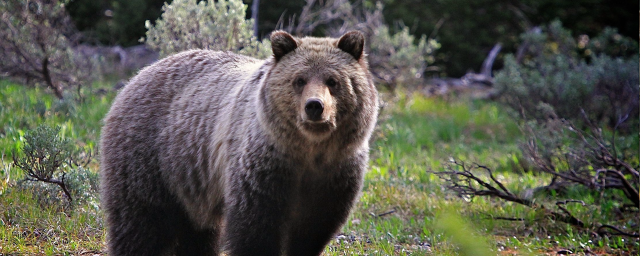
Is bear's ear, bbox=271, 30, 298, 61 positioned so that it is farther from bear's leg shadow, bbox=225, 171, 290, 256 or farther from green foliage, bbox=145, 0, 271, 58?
green foliage, bbox=145, 0, 271, 58

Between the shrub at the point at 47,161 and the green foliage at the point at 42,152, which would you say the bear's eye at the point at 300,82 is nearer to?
the shrub at the point at 47,161

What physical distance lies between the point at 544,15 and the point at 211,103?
1047 cm

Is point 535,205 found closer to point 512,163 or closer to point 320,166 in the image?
point 512,163

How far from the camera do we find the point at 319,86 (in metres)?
3.23

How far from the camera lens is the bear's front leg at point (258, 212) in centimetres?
332

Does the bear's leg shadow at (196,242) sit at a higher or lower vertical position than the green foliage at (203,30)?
lower

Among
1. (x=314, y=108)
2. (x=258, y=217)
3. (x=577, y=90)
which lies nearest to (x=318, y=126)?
(x=314, y=108)

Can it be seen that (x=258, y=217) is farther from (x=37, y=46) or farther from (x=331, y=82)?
(x=37, y=46)

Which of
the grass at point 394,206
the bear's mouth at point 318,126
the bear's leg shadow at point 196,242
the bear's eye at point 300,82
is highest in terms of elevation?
the bear's eye at point 300,82

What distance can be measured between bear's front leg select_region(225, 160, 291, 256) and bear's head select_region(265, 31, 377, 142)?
31cm

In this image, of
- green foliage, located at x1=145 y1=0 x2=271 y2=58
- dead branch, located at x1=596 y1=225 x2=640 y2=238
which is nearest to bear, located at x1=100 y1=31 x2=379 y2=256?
green foliage, located at x1=145 y1=0 x2=271 y2=58

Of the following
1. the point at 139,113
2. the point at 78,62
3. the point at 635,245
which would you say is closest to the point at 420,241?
the point at 635,245

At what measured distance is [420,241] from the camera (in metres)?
5.01

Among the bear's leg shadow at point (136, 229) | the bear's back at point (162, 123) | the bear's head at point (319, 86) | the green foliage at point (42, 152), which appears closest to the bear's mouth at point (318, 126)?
the bear's head at point (319, 86)
